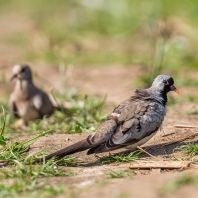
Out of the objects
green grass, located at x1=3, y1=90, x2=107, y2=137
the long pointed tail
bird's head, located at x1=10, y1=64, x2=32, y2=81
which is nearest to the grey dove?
bird's head, located at x1=10, y1=64, x2=32, y2=81

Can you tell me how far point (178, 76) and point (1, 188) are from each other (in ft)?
19.4

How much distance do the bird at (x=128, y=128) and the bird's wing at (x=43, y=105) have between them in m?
2.36

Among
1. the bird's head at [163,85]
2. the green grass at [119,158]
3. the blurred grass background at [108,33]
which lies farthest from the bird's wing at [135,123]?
the blurred grass background at [108,33]

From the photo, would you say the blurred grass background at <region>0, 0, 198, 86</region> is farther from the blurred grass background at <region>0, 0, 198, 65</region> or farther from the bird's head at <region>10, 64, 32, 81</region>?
the bird's head at <region>10, 64, 32, 81</region>

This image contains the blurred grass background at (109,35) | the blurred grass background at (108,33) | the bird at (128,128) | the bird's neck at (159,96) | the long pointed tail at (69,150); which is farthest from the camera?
the blurred grass background at (108,33)

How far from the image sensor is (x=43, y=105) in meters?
8.08

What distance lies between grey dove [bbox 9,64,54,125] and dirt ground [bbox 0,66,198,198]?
1.07m

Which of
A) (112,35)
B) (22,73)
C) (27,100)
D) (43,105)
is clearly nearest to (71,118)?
(43,105)

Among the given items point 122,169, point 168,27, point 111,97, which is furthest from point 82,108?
point 168,27

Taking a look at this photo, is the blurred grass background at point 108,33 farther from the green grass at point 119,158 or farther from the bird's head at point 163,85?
the green grass at point 119,158

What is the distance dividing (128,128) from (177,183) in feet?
5.53

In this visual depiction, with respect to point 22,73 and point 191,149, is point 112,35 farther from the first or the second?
point 191,149

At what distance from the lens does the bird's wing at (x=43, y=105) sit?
8070 millimetres

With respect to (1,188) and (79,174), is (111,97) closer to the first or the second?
(79,174)
